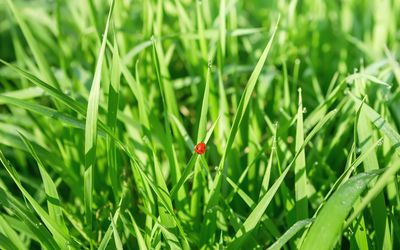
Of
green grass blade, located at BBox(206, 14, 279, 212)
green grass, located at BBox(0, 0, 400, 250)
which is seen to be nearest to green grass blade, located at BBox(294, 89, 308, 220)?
green grass, located at BBox(0, 0, 400, 250)

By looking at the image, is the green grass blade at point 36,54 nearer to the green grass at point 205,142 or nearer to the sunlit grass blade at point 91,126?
the green grass at point 205,142

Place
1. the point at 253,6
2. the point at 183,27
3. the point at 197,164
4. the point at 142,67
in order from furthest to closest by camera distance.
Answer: the point at 253,6
the point at 183,27
the point at 142,67
the point at 197,164

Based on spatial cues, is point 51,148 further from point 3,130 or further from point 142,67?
point 142,67

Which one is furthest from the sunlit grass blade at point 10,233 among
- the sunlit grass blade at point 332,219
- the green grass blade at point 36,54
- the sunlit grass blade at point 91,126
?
the sunlit grass blade at point 332,219

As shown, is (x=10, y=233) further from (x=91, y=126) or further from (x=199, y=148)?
(x=199, y=148)

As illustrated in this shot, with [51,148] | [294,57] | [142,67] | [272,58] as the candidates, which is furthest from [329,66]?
[51,148]

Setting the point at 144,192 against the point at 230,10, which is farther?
the point at 230,10

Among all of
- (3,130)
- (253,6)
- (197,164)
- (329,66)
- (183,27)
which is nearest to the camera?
(197,164)

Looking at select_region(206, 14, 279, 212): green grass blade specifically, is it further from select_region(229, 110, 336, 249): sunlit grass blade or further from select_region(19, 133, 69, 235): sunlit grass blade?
select_region(19, 133, 69, 235): sunlit grass blade
